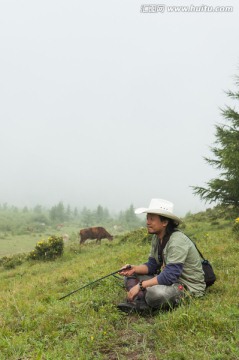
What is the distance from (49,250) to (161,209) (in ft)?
43.0

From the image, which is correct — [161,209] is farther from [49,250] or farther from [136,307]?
[49,250]

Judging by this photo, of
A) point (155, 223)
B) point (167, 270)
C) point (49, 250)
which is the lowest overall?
point (49, 250)

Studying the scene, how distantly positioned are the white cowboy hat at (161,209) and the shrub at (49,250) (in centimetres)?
1264

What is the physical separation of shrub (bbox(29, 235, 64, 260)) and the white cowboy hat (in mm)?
12636

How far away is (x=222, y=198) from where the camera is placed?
15.8m

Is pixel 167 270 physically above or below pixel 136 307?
above

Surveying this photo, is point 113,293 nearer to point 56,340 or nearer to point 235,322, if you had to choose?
point 56,340

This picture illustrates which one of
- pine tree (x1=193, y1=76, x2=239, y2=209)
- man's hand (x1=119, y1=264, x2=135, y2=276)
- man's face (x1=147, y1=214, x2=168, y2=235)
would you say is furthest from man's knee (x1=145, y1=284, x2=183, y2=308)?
pine tree (x1=193, y1=76, x2=239, y2=209)

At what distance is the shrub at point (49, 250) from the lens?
55.5 ft

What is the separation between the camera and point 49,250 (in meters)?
17.0

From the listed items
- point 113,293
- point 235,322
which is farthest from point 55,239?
point 235,322

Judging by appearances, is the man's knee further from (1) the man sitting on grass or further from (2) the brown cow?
(2) the brown cow

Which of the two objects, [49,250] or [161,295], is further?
[49,250]

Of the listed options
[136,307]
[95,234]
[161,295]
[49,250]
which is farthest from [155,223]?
[95,234]
